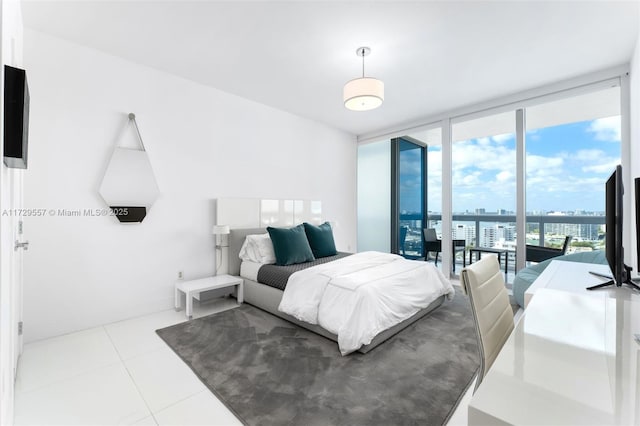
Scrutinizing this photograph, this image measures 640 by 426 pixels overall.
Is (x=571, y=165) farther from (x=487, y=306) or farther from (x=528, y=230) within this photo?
(x=487, y=306)

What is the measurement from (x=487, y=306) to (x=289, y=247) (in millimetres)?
2488

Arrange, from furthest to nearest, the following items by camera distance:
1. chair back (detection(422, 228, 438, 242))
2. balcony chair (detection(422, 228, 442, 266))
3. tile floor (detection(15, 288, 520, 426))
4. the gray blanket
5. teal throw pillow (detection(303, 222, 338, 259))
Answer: chair back (detection(422, 228, 438, 242)), balcony chair (detection(422, 228, 442, 266)), teal throw pillow (detection(303, 222, 338, 259)), the gray blanket, tile floor (detection(15, 288, 520, 426))

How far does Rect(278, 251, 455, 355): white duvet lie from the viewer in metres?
2.24

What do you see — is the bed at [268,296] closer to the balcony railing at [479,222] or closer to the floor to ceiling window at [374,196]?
the balcony railing at [479,222]

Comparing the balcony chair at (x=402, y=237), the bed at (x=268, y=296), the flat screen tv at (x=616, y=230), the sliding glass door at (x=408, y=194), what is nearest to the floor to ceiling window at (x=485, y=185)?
the sliding glass door at (x=408, y=194)

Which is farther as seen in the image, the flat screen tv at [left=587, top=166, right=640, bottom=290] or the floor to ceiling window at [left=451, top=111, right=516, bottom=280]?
the floor to ceiling window at [left=451, top=111, right=516, bottom=280]

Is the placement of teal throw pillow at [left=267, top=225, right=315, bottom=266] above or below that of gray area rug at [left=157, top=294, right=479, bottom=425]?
above

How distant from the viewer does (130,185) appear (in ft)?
9.94

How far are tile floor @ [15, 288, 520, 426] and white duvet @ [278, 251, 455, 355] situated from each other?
2.61 feet

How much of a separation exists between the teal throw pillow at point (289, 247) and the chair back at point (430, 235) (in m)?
2.51

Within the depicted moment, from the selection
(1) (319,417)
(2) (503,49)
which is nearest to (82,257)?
(1) (319,417)

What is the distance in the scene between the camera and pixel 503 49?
2.79m

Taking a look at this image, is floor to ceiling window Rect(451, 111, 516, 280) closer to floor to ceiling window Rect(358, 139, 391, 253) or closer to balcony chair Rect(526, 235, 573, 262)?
balcony chair Rect(526, 235, 573, 262)

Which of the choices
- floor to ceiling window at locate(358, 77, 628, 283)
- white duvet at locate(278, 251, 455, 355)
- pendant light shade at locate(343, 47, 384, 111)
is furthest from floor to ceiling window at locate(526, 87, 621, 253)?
pendant light shade at locate(343, 47, 384, 111)
